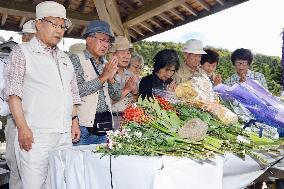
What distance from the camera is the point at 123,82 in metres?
4.39

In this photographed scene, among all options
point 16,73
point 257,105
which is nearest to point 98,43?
point 16,73

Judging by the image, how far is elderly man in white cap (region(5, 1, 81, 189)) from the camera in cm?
294

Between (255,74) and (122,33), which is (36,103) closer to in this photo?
(255,74)

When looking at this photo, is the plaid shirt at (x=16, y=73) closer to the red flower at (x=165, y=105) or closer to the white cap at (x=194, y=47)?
the red flower at (x=165, y=105)

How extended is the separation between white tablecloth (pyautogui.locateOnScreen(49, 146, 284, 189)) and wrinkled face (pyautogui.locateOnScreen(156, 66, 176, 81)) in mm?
1252

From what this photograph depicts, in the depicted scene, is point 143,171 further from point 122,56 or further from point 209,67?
point 209,67

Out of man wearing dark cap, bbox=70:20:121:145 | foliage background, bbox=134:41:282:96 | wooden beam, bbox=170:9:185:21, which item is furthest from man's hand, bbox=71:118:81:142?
foliage background, bbox=134:41:282:96

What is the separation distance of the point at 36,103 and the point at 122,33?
3.95 m

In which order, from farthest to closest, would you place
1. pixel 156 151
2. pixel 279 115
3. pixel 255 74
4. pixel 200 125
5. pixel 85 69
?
1. pixel 255 74
2. pixel 85 69
3. pixel 279 115
4. pixel 200 125
5. pixel 156 151

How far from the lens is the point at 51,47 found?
124 inches

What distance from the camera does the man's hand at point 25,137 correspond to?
2.89 metres

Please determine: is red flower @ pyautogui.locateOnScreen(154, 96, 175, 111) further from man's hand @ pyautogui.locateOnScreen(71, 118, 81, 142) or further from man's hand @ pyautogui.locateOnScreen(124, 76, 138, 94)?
man's hand @ pyautogui.locateOnScreen(124, 76, 138, 94)

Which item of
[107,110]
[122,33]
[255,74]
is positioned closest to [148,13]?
[122,33]

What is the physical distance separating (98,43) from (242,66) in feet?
5.68
